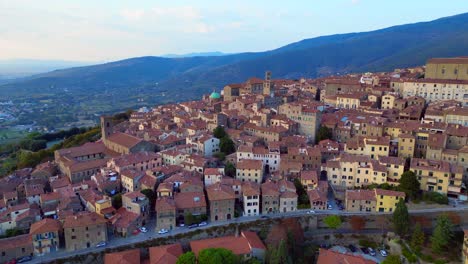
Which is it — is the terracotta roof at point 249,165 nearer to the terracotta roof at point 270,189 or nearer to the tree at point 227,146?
the terracotta roof at point 270,189

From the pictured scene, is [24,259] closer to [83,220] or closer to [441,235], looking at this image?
[83,220]

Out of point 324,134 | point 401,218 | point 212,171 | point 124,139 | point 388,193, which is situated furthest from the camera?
point 124,139

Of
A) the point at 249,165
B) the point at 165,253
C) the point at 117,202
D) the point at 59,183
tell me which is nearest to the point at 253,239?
the point at 165,253

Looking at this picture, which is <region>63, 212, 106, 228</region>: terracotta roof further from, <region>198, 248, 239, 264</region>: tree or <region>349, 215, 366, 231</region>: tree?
<region>349, 215, 366, 231</region>: tree

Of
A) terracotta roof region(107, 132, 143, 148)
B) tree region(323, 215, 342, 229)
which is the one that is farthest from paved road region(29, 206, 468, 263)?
terracotta roof region(107, 132, 143, 148)

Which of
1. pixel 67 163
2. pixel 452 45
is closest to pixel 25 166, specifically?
pixel 67 163

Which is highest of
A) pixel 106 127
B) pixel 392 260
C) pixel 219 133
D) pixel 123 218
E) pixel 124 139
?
pixel 106 127

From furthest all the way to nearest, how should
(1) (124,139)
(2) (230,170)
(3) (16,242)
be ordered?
(1) (124,139) → (2) (230,170) → (3) (16,242)

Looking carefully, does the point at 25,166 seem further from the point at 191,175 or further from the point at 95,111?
the point at 95,111
